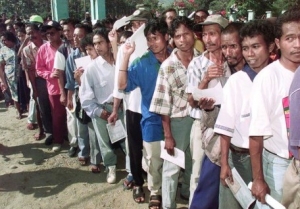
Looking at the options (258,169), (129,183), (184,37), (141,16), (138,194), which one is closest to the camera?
(258,169)

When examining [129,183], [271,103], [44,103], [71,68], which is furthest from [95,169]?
[271,103]

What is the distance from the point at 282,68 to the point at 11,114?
19.6 feet

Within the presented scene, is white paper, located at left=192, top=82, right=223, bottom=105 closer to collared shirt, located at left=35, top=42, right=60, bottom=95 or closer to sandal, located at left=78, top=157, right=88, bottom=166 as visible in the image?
sandal, located at left=78, top=157, right=88, bottom=166

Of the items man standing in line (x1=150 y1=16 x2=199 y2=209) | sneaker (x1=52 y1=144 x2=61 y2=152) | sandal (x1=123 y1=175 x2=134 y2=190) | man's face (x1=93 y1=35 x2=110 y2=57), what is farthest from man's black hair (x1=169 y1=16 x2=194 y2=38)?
sneaker (x1=52 y1=144 x2=61 y2=152)

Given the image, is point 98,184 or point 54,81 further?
point 54,81

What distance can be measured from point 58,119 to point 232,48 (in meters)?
3.22

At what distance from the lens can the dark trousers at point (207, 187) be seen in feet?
7.57

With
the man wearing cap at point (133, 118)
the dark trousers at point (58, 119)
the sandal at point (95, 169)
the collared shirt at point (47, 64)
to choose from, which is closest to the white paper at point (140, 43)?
the man wearing cap at point (133, 118)

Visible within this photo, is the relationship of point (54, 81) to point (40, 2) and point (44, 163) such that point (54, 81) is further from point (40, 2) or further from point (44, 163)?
A: point (40, 2)

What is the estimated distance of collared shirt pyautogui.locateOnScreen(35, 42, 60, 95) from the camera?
429 centimetres

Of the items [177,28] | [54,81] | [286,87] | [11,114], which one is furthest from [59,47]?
[286,87]

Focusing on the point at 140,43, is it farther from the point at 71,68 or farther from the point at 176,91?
the point at 71,68

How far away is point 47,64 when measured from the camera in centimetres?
Result: 432

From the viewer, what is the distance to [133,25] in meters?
3.37
